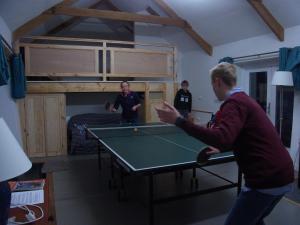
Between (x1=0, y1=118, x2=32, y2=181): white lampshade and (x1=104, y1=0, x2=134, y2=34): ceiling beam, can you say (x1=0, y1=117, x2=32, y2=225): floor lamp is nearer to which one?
(x1=0, y1=118, x2=32, y2=181): white lampshade

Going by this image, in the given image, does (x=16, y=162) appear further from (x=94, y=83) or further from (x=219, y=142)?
(x=94, y=83)

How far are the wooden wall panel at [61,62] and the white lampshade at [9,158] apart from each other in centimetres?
497

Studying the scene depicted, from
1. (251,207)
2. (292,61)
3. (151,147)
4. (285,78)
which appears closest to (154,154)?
(151,147)

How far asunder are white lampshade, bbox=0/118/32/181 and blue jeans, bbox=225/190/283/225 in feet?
3.50

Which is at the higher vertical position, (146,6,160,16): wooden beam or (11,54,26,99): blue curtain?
(146,6,160,16): wooden beam

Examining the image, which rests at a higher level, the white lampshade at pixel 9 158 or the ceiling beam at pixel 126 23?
the ceiling beam at pixel 126 23

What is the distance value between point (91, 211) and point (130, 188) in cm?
84

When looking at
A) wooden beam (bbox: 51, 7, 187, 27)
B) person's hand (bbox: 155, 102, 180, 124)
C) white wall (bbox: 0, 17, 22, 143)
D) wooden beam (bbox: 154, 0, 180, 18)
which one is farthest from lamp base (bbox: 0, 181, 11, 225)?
wooden beam (bbox: 154, 0, 180, 18)

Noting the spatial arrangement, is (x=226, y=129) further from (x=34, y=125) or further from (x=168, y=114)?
(x=34, y=125)

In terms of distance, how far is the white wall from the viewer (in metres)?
4.17

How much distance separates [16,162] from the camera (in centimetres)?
94

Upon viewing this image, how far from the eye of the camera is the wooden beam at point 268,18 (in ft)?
15.2

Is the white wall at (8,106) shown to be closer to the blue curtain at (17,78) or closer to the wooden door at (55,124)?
the blue curtain at (17,78)

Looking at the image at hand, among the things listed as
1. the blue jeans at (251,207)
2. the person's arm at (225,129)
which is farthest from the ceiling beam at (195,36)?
the blue jeans at (251,207)
